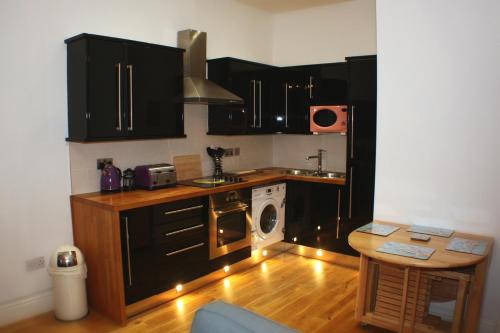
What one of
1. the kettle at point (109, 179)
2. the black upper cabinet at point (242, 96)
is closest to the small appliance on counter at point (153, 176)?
the kettle at point (109, 179)

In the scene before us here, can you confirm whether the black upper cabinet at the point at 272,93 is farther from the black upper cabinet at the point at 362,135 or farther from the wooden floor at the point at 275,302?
the wooden floor at the point at 275,302

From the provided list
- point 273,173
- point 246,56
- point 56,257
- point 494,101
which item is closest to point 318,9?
point 246,56

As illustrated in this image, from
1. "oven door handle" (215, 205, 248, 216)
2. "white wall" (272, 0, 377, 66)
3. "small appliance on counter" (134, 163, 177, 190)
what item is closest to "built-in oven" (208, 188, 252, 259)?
"oven door handle" (215, 205, 248, 216)

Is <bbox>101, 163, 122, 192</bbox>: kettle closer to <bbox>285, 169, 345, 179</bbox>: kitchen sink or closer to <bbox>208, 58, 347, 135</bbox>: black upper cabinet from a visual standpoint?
<bbox>208, 58, 347, 135</bbox>: black upper cabinet

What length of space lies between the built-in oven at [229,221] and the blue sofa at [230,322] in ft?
7.64

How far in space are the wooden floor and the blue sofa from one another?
6.01 ft

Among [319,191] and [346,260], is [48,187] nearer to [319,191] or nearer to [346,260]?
[319,191]

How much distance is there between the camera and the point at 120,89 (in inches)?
120

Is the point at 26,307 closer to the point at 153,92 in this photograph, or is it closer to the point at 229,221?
the point at 229,221

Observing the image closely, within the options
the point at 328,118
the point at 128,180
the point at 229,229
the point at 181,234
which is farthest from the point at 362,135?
the point at 128,180

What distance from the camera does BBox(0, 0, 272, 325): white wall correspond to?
278cm

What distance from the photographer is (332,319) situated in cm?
297

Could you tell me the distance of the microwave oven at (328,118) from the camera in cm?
412

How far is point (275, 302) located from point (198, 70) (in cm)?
230
